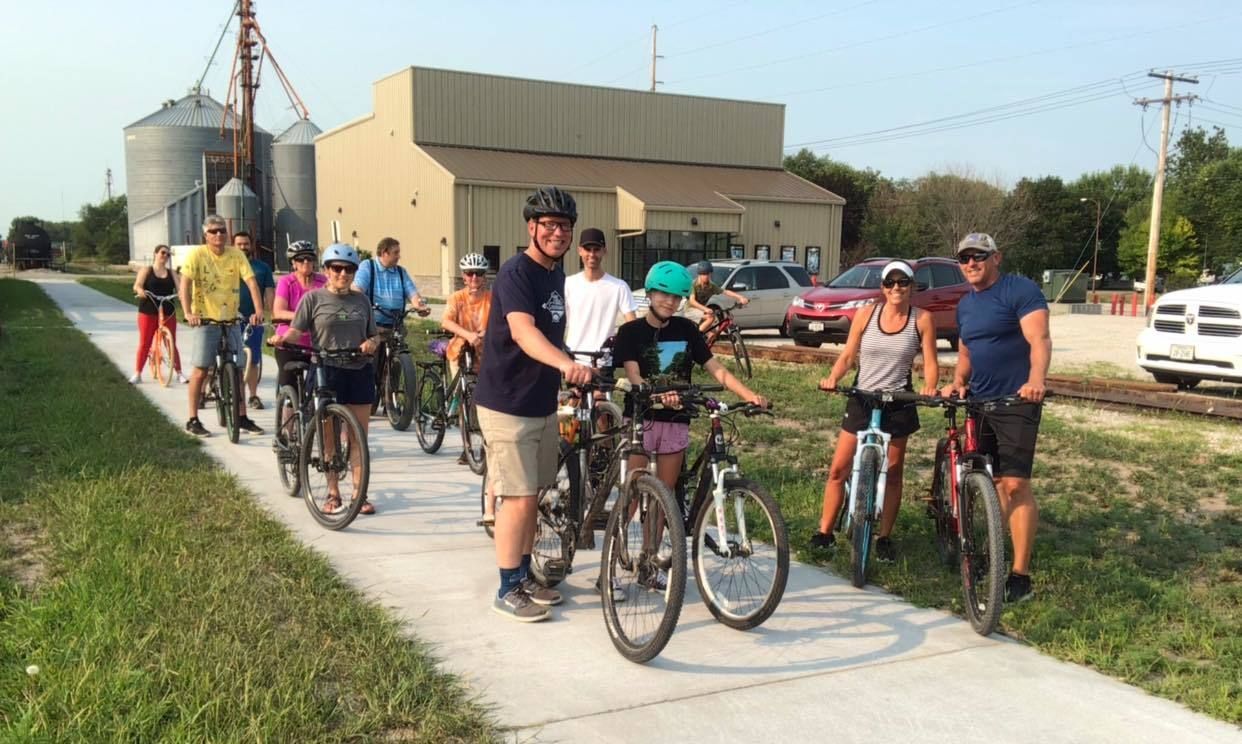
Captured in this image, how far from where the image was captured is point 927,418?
10648 millimetres

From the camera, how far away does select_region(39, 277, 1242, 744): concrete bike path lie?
359cm

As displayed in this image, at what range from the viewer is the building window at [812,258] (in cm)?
4353

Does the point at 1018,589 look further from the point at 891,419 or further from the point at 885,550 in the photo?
the point at 891,419

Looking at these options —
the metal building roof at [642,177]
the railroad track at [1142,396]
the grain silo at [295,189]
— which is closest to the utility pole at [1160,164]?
the metal building roof at [642,177]

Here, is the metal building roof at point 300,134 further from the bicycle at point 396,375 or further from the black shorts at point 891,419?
the black shorts at point 891,419

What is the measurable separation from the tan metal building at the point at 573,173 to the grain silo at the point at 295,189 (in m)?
8.59

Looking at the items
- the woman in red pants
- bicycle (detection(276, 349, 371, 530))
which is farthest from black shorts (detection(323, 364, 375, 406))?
the woman in red pants

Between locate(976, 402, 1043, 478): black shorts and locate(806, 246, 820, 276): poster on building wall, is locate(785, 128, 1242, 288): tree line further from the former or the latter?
locate(976, 402, 1043, 478): black shorts

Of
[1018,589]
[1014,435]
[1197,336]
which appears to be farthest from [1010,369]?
[1197,336]

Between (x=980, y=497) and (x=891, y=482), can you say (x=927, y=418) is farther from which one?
(x=980, y=497)

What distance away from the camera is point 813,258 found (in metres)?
43.8

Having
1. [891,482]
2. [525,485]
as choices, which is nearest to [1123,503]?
[891,482]

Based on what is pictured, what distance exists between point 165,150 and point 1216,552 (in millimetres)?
66505

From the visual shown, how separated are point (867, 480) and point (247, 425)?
20.0 ft
